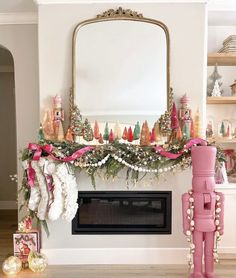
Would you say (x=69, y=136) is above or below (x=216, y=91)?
below

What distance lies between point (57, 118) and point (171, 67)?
122 centimetres

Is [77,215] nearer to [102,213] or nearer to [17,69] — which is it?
[102,213]

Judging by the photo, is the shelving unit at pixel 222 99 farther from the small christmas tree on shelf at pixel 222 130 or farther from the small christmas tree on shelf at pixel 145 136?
the small christmas tree on shelf at pixel 145 136

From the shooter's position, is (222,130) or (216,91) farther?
(222,130)

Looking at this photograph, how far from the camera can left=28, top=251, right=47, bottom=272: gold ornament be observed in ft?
9.49

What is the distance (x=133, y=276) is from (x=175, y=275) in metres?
0.38

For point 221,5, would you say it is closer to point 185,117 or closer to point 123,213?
point 185,117

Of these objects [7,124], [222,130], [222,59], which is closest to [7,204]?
[7,124]

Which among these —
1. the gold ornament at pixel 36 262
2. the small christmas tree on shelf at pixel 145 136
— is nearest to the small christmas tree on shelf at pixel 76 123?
the small christmas tree on shelf at pixel 145 136

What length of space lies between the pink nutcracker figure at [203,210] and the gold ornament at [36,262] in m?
1.34

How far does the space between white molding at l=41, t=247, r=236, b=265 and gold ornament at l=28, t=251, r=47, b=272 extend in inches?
6.7

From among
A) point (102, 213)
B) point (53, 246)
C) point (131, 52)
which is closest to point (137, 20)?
point (131, 52)

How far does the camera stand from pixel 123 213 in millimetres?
3160

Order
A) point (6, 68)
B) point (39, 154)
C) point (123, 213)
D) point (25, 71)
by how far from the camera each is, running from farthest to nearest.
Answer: point (6, 68) → point (25, 71) → point (123, 213) → point (39, 154)
